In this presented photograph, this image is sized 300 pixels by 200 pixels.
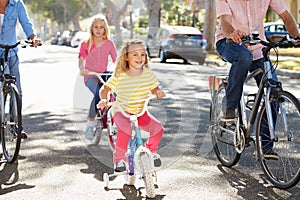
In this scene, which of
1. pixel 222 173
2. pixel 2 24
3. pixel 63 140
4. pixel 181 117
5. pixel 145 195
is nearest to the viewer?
pixel 145 195

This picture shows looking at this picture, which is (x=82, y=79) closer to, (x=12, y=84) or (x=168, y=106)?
(x=12, y=84)

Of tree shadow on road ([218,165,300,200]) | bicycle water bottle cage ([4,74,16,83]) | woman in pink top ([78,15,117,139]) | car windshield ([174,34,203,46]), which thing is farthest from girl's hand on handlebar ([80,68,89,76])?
car windshield ([174,34,203,46])

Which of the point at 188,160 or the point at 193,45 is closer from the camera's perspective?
the point at 188,160

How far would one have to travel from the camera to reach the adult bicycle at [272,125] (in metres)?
4.86

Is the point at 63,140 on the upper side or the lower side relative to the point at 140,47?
lower

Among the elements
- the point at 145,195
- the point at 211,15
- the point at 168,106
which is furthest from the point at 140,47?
the point at 211,15

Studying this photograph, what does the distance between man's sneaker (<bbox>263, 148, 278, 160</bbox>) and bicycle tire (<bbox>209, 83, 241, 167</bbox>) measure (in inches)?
20.3

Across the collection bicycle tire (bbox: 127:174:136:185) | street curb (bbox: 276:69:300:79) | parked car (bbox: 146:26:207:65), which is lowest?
street curb (bbox: 276:69:300:79)

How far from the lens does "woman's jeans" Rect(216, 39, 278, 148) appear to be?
17.1ft

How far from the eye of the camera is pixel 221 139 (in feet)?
19.6

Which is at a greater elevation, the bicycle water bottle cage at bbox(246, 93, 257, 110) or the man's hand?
the man's hand

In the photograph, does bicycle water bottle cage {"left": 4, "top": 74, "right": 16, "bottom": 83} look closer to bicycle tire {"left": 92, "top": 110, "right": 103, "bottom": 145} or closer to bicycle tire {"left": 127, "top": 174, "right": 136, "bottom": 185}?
bicycle tire {"left": 92, "top": 110, "right": 103, "bottom": 145}

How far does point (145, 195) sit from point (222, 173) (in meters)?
0.98

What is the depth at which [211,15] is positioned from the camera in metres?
29.8
